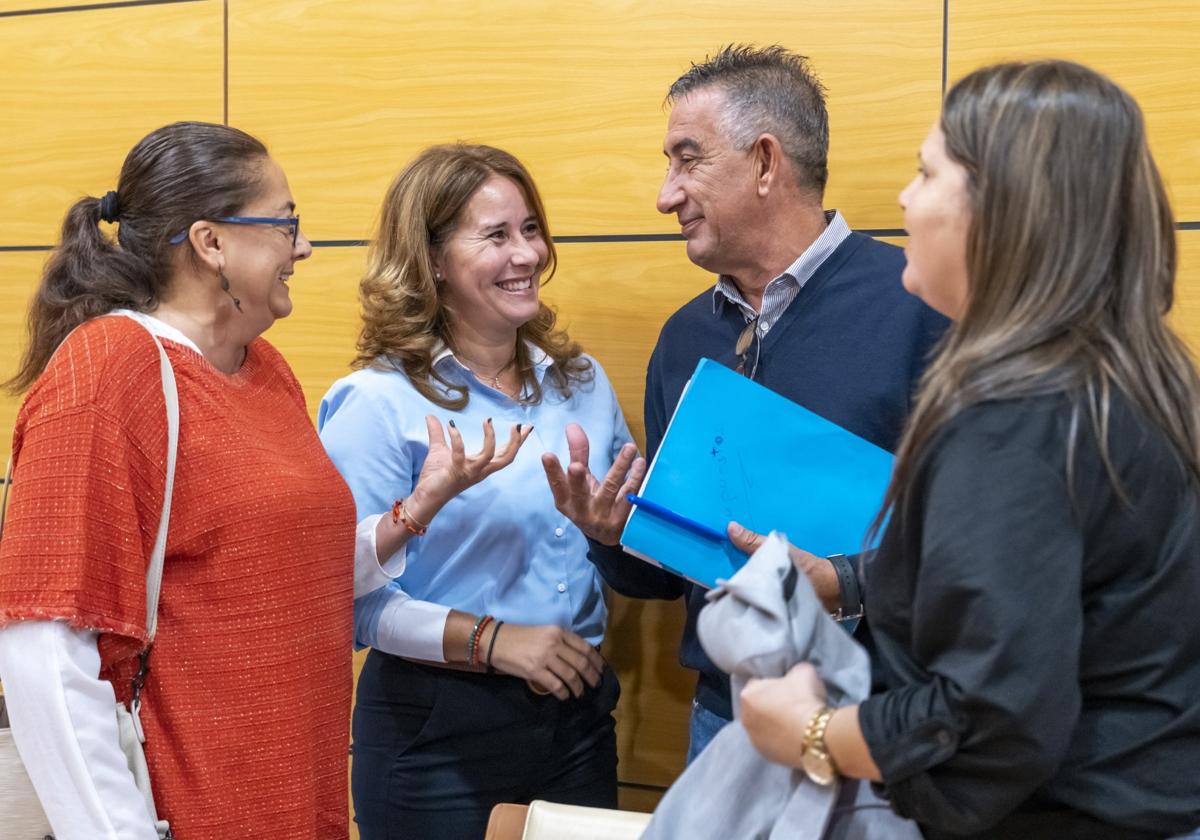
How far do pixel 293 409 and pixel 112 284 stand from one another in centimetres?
37

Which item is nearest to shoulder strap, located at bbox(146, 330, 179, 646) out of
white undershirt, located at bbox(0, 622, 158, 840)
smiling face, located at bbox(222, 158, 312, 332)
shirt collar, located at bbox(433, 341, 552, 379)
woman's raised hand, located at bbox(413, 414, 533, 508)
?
white undershirt, located at bbox(0, 622, 158, 840)

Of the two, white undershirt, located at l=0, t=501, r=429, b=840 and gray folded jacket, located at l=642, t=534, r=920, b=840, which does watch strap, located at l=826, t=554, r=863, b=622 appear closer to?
gray folded jacket, located at l=642, t=534, r=920, b=840

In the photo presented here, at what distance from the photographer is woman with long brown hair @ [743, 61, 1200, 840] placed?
107 cm

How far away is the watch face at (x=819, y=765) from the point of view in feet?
3.83

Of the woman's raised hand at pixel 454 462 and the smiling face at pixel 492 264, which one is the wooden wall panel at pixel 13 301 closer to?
the smiling face at pixel 492 264

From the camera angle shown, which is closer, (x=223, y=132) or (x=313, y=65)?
(x=223, y=132)

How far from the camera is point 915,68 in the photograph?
245 centimetres

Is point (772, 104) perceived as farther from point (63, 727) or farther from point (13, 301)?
point (13, 301)

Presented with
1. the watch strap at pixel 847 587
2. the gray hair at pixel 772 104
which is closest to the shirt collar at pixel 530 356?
the gray hair at pixel 772 104

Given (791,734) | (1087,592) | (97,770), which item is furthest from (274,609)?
(1087,592)

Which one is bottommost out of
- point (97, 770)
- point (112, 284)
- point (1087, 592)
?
point (97, 770)

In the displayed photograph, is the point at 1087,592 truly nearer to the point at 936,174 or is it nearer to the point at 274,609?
the point at 936,174

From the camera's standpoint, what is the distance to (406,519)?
2.13 metres

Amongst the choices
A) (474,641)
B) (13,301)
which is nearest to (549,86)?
(474,641)
